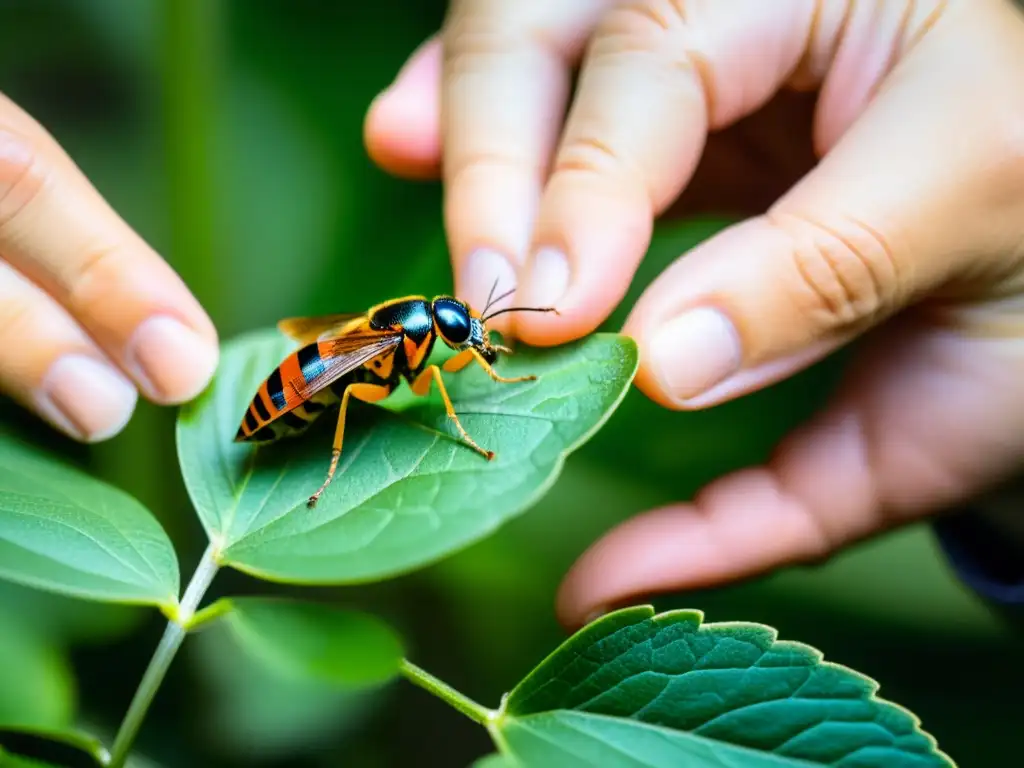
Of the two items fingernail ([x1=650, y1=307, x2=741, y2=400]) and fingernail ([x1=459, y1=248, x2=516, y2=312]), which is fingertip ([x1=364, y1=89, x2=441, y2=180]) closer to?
fingernail ([x1=459, y1=248, x2=516, y2=312])

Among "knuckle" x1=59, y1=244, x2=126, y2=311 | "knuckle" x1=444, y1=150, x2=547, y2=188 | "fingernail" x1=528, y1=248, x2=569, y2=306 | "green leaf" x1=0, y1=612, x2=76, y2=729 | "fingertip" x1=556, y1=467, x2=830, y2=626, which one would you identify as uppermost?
"knuckle" x1=59, y1=244, x2=126, y2=311

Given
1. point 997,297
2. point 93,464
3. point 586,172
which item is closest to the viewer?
point 586,172

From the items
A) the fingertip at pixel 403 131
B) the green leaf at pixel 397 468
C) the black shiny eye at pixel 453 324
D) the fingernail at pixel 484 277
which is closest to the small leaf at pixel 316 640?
the green leaf at pixel 397 468

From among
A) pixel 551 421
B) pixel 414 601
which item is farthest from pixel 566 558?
pixel 551 421

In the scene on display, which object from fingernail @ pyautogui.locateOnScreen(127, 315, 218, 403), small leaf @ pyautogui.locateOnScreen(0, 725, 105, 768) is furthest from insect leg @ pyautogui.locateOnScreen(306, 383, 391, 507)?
small leaf @ pyautogui.locateOnScreen(0, 725, 105, 768)

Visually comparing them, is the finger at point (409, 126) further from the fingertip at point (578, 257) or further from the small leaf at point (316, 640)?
the small leaf at point (316, 640)

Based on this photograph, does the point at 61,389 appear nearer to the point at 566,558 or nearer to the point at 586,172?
the point at 586,172
